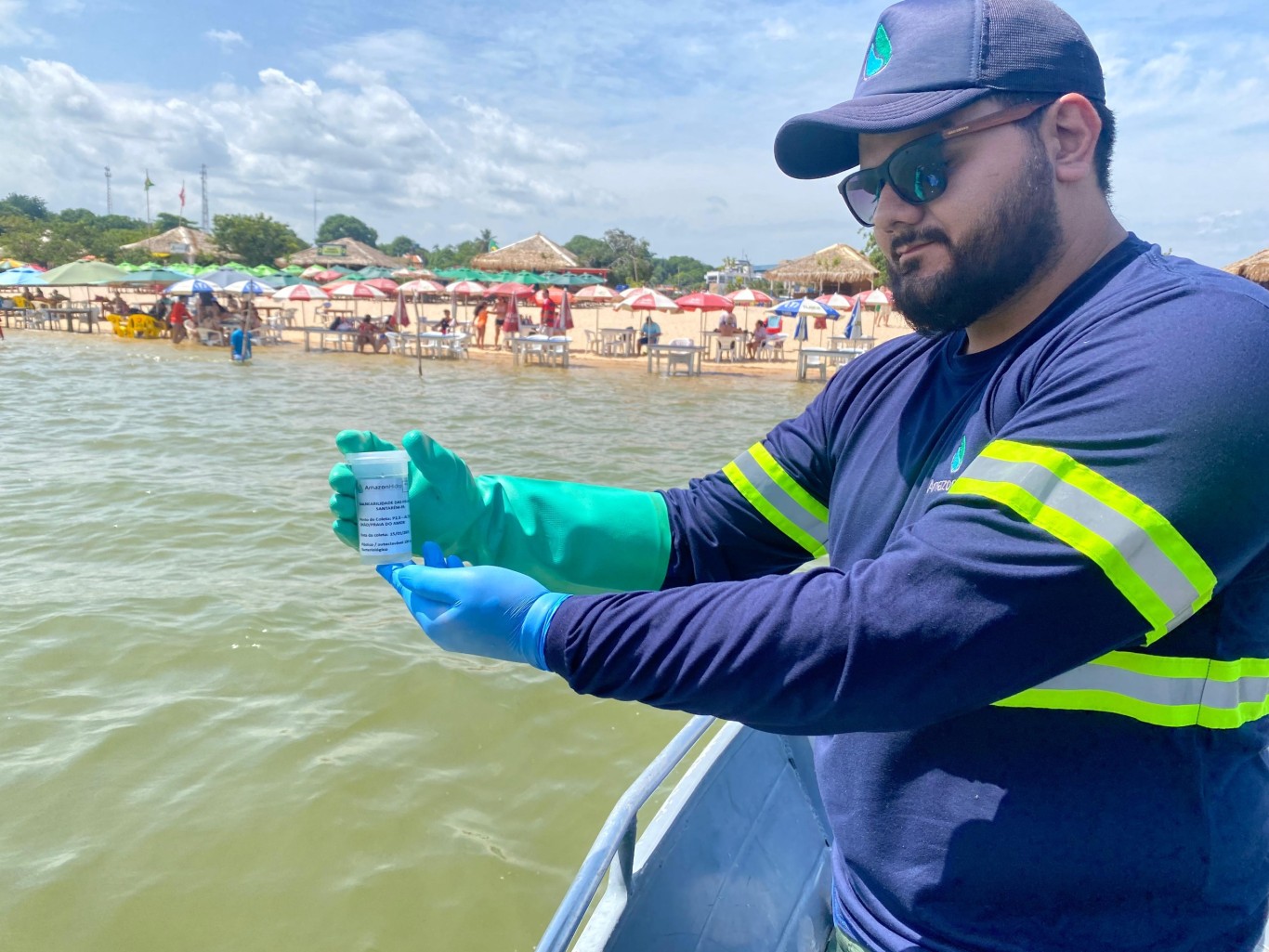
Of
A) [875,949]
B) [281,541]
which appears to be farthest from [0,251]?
[875,949]

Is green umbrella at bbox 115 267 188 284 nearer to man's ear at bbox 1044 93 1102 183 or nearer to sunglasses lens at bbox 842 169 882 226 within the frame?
sunglasses lens at bbox 842 169 882 226

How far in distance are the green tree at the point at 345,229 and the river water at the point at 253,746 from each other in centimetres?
10946

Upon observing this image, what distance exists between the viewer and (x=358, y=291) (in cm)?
2925

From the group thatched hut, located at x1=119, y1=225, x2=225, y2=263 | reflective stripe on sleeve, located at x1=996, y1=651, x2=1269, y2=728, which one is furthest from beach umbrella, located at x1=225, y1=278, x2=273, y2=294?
thatched hut, located at x1=119, y1=225, x2=225, y2=263

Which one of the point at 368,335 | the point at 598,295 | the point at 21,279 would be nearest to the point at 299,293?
the point at 368,335

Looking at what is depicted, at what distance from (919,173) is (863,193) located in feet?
0.75

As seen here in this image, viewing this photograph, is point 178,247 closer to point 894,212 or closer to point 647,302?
point 647,302

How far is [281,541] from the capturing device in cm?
708

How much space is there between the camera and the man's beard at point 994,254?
1.29 meters

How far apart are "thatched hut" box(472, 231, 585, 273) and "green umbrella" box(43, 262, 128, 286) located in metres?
17.8

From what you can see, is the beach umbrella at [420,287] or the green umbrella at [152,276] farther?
the green umbrella at [152,276]

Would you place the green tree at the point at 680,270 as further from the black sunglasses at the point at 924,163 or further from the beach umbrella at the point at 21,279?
the black sunglasses at the point at 924,163

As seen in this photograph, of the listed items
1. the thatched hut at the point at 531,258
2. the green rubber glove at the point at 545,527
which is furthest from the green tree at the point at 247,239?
the green rubber glove at the point at 545,527

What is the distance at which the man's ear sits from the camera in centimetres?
127
